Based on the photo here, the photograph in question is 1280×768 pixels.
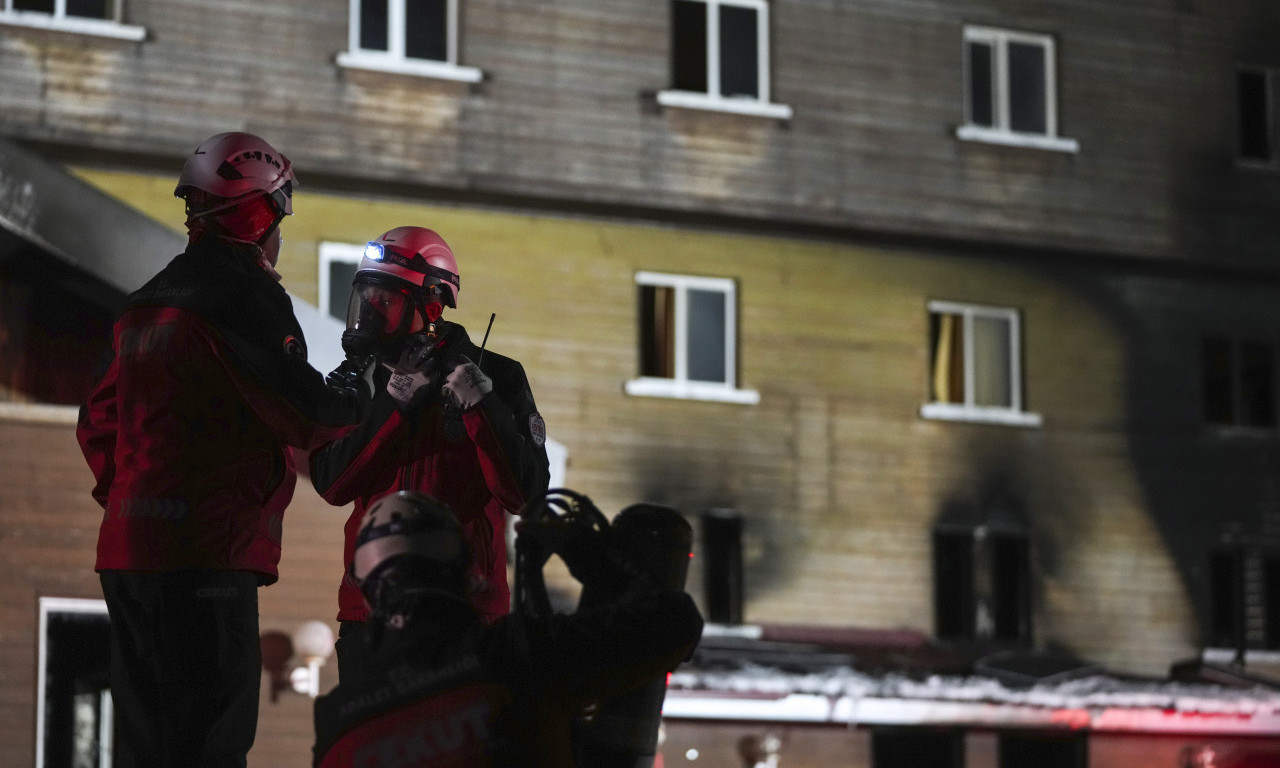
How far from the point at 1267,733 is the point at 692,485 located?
23.4ft

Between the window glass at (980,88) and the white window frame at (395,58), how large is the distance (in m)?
6.65

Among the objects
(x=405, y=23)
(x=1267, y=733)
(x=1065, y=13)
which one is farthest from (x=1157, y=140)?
(x=405, y=23)

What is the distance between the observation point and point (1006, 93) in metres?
26.8

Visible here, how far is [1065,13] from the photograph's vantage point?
1068 inches

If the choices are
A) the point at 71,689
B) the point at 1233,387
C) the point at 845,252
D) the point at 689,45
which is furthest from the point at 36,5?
the point at 1233,387

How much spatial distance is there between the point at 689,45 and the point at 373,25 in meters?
3.88

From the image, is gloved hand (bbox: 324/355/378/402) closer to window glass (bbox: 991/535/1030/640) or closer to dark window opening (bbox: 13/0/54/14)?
dark window opening (bbox: 13/0/54/14)

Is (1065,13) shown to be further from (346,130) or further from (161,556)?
(161,556)

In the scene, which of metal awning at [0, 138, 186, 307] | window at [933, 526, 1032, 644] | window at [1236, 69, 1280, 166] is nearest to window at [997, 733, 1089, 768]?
window at [933, 526, 1032, 644]

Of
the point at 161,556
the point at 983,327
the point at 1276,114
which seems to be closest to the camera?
the point at 161,556

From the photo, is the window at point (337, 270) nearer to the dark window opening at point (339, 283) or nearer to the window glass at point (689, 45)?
the dark window opening at point (339, 283)

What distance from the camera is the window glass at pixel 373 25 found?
23562 millimetres

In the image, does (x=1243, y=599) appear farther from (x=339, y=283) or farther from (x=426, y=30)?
(x=426, y=30)

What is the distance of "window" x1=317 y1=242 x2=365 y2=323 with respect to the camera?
74.7 ft
